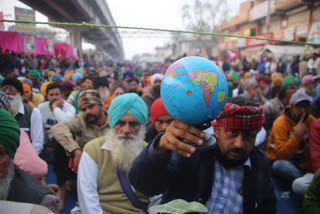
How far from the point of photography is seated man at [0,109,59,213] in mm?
1301

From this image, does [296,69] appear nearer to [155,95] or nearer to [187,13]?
[155,95]

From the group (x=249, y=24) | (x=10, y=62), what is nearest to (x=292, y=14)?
(x=249, y=24)

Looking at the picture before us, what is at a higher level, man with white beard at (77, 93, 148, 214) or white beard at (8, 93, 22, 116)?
white beard at (8, 93, 22, 116)

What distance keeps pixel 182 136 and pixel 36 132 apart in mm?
2812

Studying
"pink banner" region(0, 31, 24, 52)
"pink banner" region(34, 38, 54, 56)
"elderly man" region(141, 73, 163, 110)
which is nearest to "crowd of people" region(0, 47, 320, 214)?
"elderly man" region(141, 73, 163, 110)

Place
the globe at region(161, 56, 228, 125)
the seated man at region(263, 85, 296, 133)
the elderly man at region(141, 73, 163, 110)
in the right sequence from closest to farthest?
the globe at region(161, 56, 228, 125) < the seated man at region(263, 85, 296, 133) < the elderly man at region(141, 73, 163, 110)

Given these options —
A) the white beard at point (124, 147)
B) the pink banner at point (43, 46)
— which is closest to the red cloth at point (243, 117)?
the white beard at point (124, 147)

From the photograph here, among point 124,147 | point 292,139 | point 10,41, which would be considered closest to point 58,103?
point 124,147

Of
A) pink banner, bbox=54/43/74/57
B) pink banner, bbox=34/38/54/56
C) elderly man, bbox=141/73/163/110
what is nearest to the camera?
elderly man, bbox=141/73/163/110

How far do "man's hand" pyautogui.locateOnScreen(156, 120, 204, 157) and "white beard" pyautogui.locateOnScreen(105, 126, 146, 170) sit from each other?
1.10 meters

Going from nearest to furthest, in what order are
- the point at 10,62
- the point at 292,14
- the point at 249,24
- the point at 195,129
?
the point at 195,129 < the point at 10,62 < the point at 292,14 < the point at 249,24

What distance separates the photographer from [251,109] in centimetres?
161

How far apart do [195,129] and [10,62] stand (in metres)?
9.35

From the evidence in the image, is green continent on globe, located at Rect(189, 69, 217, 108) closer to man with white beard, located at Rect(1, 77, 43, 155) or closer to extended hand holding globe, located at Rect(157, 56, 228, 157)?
extended hand holding globe, located at Rect(157, 56, 228, 157)
